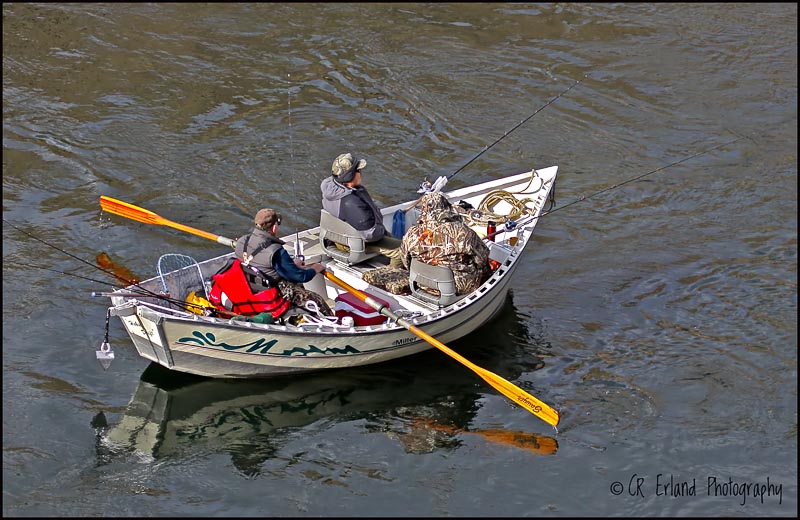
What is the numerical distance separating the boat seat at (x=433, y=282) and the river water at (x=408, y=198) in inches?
36.5

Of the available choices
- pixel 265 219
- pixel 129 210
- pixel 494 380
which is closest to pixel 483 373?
pixel 494 380

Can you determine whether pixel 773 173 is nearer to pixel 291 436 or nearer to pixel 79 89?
pixel 291 436

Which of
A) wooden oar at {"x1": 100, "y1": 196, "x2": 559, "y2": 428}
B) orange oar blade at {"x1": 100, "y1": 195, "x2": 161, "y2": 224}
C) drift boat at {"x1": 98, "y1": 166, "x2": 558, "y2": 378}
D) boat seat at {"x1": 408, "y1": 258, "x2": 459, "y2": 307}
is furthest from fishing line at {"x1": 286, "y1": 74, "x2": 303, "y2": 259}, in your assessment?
orange oar blade at {"x1": 100, "y1": 195, "x2": 161, "y2": 224}

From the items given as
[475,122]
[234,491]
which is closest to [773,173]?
[475,122]

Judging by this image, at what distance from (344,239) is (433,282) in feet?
4.71

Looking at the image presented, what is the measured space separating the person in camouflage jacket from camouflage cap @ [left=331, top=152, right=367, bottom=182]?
989 mm

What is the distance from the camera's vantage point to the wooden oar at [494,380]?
37.3 ft

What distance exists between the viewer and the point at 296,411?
12.0 meters

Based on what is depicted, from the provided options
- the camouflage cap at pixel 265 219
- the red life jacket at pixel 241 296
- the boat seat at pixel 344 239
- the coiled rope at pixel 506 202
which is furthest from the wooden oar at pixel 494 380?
the coiled rope at pixel 506 202

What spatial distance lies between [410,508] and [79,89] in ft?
41.5

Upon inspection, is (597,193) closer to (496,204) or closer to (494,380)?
(496,204)

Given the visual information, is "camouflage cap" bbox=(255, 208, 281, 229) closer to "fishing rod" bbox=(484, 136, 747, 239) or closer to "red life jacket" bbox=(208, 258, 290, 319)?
"red life jacket" bbox=(208, 258, 290, 319)

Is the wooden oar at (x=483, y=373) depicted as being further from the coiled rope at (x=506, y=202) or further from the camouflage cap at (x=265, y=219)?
the coiled rope at (x=506, y=202)

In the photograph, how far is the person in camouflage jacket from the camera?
12.5 meters
